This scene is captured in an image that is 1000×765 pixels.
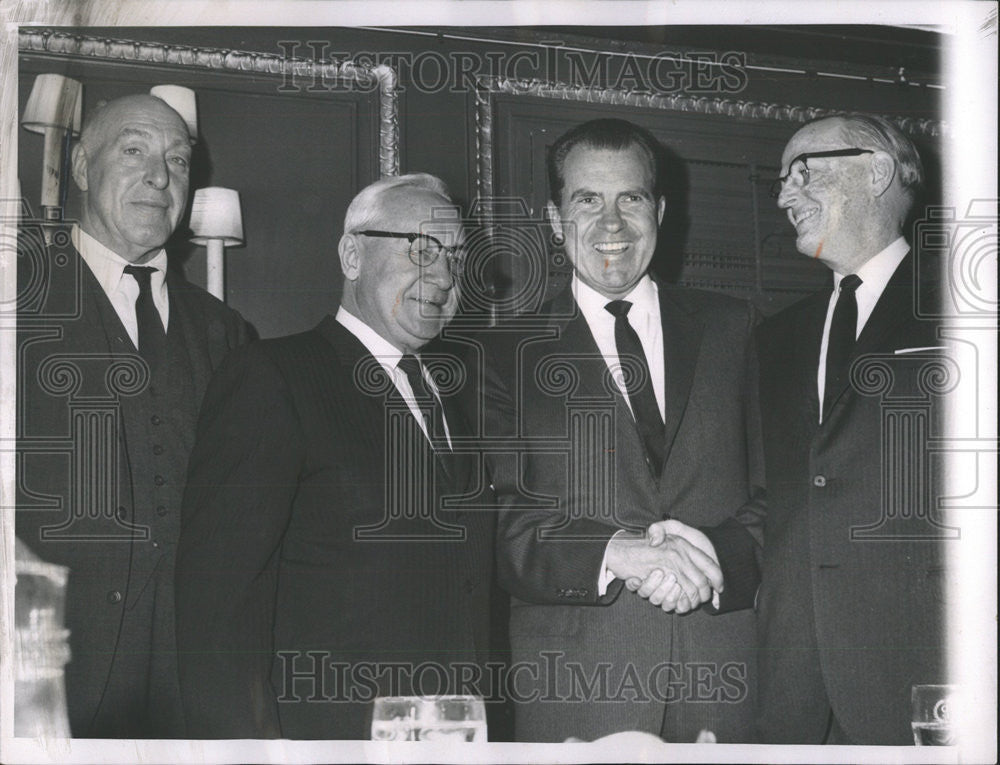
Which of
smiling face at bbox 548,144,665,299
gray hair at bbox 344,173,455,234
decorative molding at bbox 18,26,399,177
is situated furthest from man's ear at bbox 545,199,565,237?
decorative molding at bbox 18,26,399,177

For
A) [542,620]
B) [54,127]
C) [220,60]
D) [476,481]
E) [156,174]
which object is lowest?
[542,620]

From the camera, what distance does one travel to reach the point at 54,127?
7.48 feet

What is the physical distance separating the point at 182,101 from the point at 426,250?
0.61 metres

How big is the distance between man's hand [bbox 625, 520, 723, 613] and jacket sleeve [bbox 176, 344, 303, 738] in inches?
28.7

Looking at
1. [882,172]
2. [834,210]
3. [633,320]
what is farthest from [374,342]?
[882,172]

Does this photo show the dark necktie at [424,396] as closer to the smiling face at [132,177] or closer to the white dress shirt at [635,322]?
the white dress shirt at [635,322]

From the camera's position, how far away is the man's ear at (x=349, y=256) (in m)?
2.23

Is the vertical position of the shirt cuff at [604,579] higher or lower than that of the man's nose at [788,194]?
lower

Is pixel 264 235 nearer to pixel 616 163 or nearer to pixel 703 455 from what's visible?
pixel 616 163

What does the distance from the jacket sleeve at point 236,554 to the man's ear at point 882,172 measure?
1.31 m

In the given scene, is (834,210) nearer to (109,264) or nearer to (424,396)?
(424,396)

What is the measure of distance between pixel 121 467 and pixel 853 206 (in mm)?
1627

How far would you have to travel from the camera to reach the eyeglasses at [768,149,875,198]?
→ 2303mm

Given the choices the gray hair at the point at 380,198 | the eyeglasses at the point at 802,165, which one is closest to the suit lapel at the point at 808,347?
the eyeglasses at the point at 802,165
